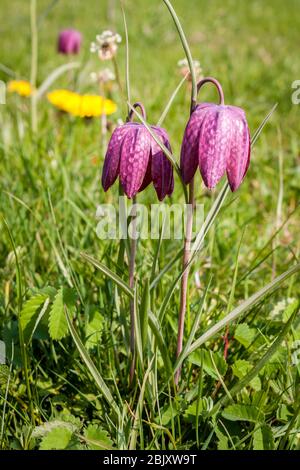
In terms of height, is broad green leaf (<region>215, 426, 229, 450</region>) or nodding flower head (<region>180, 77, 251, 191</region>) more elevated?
nodding flower head (<region>180, 77, 251, 191</region>)

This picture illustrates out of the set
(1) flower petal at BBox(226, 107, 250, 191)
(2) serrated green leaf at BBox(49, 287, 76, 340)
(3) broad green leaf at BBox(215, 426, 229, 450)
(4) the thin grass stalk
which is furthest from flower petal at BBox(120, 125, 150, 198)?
(4) the thin grass stalk

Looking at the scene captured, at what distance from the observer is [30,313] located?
34.0 inches

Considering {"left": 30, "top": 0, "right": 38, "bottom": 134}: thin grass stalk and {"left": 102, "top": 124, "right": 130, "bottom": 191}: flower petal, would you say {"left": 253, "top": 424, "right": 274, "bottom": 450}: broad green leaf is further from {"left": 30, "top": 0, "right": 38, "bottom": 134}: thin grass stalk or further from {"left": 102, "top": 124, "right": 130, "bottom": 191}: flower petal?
{"left": 30, "top": 0, "right": 38, "bottom": 134}: thin grass stalk

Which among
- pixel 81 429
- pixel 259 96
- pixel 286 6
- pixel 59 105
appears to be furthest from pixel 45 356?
pixel 286 6

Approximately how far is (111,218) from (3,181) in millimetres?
342

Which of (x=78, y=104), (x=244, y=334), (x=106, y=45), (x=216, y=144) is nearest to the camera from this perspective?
(x=216, y=144)

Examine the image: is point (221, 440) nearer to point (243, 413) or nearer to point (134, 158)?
point (243, 413)

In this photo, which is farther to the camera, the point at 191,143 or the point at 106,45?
the point at 106,45

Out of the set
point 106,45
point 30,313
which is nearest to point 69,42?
point 106,45

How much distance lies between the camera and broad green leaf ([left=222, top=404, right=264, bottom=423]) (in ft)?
2.52

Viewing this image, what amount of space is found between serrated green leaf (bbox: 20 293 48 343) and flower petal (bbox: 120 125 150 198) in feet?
0.81

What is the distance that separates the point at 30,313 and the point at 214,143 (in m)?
0.38

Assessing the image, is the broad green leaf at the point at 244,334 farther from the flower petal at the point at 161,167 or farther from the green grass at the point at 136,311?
the flower petal at the point at 161,167

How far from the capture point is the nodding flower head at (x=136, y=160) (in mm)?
708
